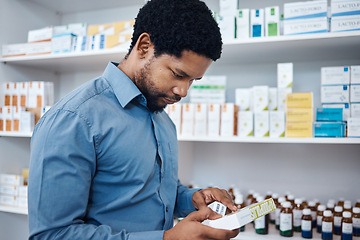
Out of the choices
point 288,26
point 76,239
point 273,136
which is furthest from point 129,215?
point 288,26

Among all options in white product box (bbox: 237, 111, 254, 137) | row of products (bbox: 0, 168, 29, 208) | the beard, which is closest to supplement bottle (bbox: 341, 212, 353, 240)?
white product box (bbox: 237, 111, 254, 137)

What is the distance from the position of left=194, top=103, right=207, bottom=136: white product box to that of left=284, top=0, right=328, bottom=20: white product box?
2.11ft

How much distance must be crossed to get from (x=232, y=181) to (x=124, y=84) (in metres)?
1.43

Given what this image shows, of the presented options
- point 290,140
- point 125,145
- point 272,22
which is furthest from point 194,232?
point 272,22

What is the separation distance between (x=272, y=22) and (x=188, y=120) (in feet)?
2.28

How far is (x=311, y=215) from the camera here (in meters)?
1.64

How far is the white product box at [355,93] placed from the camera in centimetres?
157

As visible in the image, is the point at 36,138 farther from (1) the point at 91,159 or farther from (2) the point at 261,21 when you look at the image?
(2) the point at 261,21

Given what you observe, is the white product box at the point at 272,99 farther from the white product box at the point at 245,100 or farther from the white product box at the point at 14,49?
the white product box at the point at 14,49

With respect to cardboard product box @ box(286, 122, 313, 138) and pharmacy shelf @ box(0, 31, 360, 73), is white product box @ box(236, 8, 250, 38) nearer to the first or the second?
pharmacy shelf @ box(0, 31, 360, 73)

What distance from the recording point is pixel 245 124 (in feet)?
5.60

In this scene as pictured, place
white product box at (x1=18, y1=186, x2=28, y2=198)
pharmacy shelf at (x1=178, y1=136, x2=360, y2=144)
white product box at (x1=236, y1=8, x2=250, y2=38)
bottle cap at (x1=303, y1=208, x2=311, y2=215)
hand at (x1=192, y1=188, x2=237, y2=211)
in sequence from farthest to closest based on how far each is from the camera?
white product box at (x1=18, y1=186, x2=28, y2=198) < white product box at (x1=236, y1=8, x2=250, y2=38) < bottle cap at (x1=303, y1=208, x2=311, y2=215) < pharmacy shelf at (x1=178, y1=136, x2=360, y2=144) < hand at (x1=192, y1=188, x2=237, y2=211)

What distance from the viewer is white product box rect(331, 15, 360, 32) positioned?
1.53m

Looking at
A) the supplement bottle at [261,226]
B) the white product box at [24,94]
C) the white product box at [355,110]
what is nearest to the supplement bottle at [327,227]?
the supplement bottle at [261,226]
